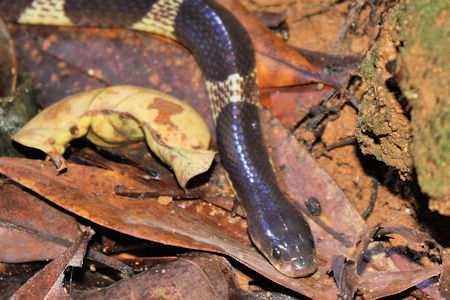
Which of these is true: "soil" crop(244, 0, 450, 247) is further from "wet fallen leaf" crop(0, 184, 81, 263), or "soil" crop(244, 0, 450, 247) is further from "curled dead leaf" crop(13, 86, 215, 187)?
"wet fallen leaf" crop(0, 184, 81, 263)

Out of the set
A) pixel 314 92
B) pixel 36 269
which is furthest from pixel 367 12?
pixel 36 269

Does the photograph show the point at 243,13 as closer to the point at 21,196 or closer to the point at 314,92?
the point at 314,92

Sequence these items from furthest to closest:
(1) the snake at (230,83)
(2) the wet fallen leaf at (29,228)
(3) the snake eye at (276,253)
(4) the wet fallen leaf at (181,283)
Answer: (1) the snake at (230,83)
(3) the snake eye at (276,253)
(2) the wet fallen leaf at (29,228)
(4) the wet fallen leaf at (181,283)

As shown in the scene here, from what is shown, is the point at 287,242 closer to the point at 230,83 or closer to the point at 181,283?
the point at 181,283

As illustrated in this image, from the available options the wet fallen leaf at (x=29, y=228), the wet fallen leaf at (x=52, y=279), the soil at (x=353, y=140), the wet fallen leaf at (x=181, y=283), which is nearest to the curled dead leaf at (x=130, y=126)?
the wet fallen leaf at (x=29, y=228)

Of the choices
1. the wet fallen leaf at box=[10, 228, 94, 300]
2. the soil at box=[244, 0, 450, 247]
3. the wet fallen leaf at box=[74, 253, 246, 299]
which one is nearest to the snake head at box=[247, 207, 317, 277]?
the wet fallen leaf at box=[74, 253, 246, 299]

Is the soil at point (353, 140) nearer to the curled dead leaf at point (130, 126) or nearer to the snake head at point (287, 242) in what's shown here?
the snake head at point (287, 242)
